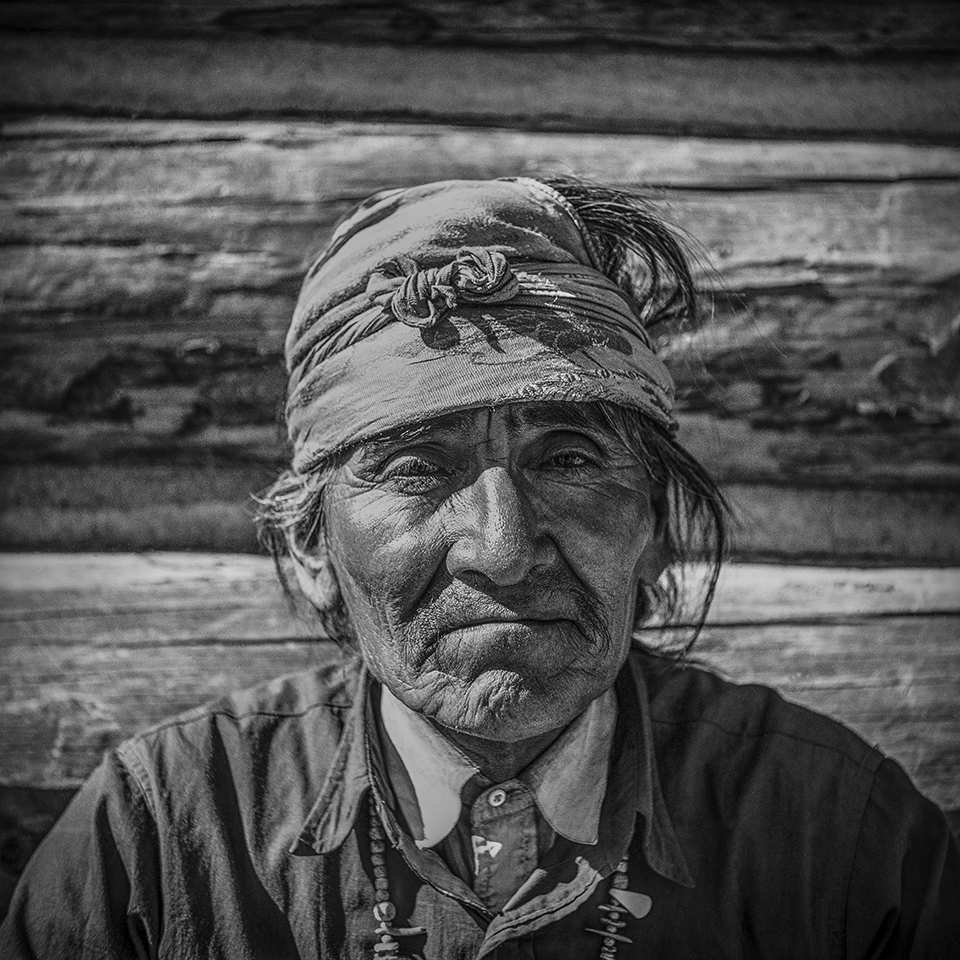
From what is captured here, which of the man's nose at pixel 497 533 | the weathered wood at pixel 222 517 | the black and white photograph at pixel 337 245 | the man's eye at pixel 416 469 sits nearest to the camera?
the man's nose at pixel 497 533

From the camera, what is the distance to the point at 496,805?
1808 millimetres

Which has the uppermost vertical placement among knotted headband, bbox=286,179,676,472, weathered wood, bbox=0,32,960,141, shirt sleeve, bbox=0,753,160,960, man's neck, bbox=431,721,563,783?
weathered wood, bbox=0,32,960,141

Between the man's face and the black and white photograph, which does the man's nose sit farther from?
the black and white photograph

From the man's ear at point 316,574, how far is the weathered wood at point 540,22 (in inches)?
44.0

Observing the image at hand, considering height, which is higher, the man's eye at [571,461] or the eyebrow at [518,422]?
the eyebrow at [518,422]

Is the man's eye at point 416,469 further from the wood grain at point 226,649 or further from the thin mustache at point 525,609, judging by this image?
the wood grain at point 226,649

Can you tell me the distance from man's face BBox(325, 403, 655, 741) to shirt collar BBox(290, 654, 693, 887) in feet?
0.70

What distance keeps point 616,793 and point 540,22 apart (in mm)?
1593

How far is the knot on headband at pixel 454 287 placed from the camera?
169 centimetres

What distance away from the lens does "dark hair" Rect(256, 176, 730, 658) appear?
1.91m

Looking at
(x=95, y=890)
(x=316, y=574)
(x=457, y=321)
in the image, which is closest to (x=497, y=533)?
(x=457, y=321)

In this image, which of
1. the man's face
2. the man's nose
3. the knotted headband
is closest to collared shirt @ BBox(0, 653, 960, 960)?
the man's face

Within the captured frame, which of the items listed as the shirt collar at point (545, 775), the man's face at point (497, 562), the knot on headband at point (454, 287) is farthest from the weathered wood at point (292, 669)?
the knot on headband at point (454, 287)

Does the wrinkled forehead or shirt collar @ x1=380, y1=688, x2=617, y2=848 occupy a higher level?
the wrinkled forehead
